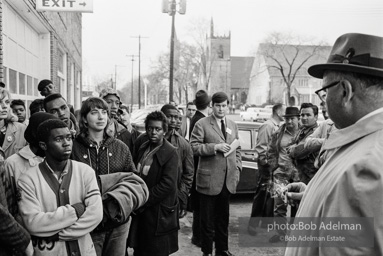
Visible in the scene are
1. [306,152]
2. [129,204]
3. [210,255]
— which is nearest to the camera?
[129,204]

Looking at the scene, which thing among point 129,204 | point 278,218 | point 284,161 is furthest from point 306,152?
point 129,204

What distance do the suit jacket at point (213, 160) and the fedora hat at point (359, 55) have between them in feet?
11.7

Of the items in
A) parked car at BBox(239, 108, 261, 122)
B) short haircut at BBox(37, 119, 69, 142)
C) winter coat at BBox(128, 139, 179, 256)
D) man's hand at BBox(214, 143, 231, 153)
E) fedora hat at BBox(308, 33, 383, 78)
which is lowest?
parked car at BBox(239, 108, 261, 122)

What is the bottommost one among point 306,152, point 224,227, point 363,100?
point 224,227

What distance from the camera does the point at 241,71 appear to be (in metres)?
108

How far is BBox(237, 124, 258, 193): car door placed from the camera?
8125 mm

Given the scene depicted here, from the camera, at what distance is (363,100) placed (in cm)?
162

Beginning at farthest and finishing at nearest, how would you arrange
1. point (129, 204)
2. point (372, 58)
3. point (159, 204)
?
1. point (159, 204)
2. point (129, 204)
3. point (372, 58)

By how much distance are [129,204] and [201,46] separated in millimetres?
61601

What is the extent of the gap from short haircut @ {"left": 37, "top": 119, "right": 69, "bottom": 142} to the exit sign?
215 inches

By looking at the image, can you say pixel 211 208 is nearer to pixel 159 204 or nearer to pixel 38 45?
pixel 159 204

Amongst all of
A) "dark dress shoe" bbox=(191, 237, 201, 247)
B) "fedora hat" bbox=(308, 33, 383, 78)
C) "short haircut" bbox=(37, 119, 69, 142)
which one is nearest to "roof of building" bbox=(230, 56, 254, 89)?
"dark dress shoe" bbox=(191, 237, 201, 247)

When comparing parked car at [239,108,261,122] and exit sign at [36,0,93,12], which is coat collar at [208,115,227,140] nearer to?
exit sign at [36,0,93,12]

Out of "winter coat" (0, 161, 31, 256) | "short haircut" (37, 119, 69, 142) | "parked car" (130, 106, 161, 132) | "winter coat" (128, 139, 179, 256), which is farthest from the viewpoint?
"parked car" (130, 106, 161, 132)
